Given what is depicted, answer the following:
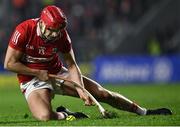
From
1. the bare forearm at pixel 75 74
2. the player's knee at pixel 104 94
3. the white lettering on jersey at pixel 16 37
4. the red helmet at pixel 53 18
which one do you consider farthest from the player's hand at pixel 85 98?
the white lettering on jersey at pixel 16 37

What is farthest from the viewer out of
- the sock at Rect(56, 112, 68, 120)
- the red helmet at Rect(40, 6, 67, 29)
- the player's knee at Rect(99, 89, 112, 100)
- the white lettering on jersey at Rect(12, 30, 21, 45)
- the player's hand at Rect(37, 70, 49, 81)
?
the player's knee at Rect(99, 89, 112, 100)

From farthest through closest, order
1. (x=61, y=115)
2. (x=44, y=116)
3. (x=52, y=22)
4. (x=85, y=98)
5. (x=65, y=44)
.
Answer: (x=65, y=44) → (x=61, y=115) → (x=85, y=98) → (x=44, y=116) → (x=52, y=22)

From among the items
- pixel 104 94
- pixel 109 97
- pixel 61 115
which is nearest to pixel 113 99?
pixel 109 97

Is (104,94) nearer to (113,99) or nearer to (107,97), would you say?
(107,97)

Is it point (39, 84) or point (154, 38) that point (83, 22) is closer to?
point (154, 38)

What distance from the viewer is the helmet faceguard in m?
12.4

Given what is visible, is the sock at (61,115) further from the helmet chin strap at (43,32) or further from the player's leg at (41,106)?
the helmet chin strap at (43,32)

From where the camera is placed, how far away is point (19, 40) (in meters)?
12.6

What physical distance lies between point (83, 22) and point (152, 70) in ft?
12.7

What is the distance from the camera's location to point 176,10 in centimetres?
3247

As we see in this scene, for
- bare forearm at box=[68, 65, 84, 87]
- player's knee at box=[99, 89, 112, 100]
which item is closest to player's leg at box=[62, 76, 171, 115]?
player's knee at box=[99, 89, 112, 100]

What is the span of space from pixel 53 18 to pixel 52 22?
11cm

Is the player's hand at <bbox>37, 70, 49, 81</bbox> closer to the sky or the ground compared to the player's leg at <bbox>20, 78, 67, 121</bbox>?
closer to the sky

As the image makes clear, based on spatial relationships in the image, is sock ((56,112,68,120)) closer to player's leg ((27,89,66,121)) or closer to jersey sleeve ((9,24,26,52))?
player's leg ((27,89,66,121))
